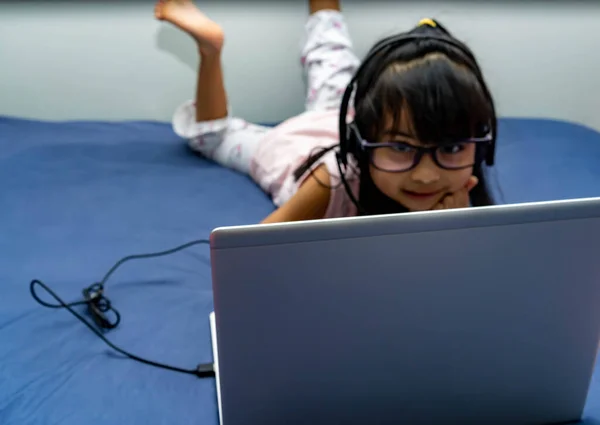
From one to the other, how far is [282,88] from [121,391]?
1200 millimetres

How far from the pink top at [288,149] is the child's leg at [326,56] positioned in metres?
0.10

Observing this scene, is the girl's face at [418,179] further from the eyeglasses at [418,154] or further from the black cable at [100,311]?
the black cable at [100,311]

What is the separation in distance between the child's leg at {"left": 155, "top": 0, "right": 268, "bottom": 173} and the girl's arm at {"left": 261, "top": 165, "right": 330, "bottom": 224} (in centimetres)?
38

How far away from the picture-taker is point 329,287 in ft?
1.74

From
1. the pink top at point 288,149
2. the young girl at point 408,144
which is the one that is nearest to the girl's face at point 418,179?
the young girl at point 408,144

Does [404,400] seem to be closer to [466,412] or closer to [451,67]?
[466,412]

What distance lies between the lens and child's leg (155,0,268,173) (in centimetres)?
144

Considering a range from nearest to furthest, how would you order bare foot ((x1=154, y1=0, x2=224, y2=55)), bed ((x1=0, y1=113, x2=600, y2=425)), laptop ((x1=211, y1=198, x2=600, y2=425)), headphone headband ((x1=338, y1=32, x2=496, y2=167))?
laptop ((x1=211, y1=198, x2=600, y2=425)) → bed ((x1=0, y1=113, x2=600, y2=425)) → headphone headband ((x1=338, y1=32, x2=496, y2=167)) → bare foot ((x1=154, y1=0, x2=224, y2=55))

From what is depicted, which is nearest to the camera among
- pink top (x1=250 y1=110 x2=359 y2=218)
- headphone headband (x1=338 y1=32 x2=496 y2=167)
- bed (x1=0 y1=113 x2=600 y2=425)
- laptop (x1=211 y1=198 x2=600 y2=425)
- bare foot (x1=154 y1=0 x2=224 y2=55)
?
laptop (x1=211 y1=198 x2=600 y2=425)

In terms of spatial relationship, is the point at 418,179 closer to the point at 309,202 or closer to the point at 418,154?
the point at 418,154

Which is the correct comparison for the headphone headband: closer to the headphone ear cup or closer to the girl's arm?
the headphone ear cup

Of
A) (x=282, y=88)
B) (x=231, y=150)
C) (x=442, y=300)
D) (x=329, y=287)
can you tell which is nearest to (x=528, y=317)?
(x=442, y=300)

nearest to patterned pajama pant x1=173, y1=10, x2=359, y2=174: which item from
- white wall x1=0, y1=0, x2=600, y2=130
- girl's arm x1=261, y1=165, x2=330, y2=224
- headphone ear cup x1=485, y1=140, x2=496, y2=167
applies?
white wall x1=0, y1=0, x2=600, y2=130

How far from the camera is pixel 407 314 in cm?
56
